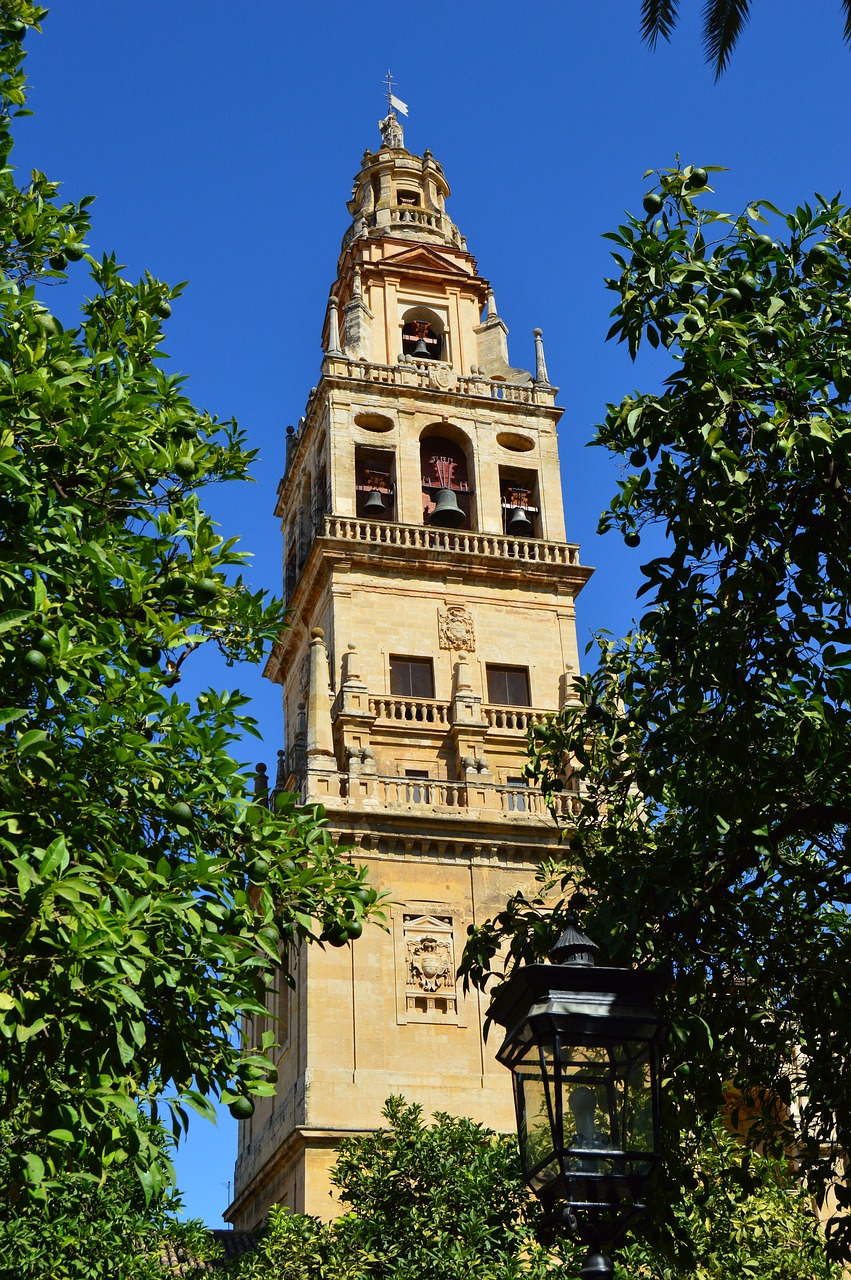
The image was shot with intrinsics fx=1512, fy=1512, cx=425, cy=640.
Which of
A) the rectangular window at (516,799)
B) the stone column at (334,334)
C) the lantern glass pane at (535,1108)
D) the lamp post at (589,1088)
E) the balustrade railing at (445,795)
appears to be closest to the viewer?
the lamp post at (589,1088)

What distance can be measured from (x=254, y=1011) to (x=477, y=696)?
25.9 metres

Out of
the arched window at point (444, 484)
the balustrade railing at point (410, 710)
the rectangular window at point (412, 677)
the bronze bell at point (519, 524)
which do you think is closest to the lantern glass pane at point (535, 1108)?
the balustrade railing at point (410, 710)

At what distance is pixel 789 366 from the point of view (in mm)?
9789

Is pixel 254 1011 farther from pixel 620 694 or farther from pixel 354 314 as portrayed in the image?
pixel 354 314

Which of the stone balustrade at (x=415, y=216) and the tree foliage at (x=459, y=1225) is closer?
the tree foliage at (x=459, y=1225)

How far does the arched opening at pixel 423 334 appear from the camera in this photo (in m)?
42.4

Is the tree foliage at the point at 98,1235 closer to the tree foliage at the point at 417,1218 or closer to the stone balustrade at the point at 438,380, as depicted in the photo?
the tree foliage at the point at 417,1218

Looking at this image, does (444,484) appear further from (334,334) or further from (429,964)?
(429,964)

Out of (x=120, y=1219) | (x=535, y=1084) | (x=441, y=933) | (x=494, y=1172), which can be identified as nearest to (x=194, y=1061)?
(x=535, y=1084)

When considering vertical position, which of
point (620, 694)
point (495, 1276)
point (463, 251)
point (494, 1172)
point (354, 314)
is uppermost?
point (463, 251)

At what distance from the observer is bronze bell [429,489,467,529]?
37875 mm

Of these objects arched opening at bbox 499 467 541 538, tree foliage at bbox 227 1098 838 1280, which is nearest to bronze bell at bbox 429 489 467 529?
arched opening at bbox 499 467 541 538

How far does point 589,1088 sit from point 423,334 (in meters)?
36.9

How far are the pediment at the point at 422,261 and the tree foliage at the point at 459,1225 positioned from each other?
26800mm
